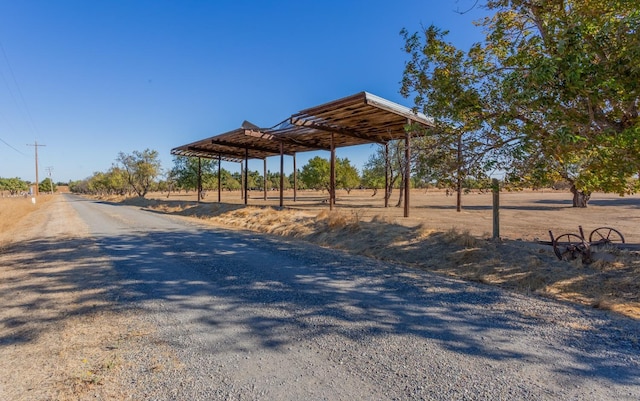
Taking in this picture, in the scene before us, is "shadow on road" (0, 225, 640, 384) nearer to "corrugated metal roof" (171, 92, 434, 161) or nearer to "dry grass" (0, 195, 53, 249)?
"corrugated metal roof" (171, 92, 434, 161)

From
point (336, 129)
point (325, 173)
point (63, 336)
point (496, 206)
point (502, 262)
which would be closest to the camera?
point (63, 336)

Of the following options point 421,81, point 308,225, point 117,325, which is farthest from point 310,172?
point 117,325

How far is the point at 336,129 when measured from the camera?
1811 cm

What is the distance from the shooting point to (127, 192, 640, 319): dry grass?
5133 millimetres

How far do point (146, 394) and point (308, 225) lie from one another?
32.8 feet

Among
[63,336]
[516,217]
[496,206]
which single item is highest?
[496,206]

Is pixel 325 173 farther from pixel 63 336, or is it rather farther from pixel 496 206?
pixel 63 336

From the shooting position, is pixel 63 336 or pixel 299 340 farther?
pixel 63 336

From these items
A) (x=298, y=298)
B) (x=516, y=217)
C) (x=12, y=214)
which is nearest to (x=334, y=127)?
(x=516, y=217)

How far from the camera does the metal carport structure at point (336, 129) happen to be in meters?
13.4

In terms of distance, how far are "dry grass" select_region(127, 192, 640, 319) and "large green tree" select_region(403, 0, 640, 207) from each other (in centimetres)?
142

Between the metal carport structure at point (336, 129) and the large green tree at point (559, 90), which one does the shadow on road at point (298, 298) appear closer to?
the large green tree at point (559, 90)

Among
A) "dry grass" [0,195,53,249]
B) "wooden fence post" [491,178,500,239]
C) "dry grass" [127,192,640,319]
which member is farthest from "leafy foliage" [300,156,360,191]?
"wooden fence post" [491,178,500,239]

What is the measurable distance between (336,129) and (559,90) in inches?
547
